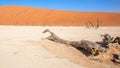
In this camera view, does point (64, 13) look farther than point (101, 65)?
Yes

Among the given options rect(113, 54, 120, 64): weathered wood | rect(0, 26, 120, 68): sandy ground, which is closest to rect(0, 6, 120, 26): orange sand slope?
rect(0, 26, 120, 68): sandy ground

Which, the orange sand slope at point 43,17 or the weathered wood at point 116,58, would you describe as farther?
the orange sand slope at point 43,17

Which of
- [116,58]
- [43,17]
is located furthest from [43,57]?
[43,17]

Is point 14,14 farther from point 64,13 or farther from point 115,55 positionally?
point 115,55

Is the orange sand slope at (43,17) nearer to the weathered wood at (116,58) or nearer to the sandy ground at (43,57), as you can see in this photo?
the sandy ground at (43,57)

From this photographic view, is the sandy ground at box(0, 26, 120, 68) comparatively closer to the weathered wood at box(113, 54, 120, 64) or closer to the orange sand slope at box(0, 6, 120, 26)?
the weathered wood at box(113, 54, 120, 64)

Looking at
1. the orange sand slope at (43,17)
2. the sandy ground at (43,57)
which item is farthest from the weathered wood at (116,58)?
the orange sand slope at (43,17)

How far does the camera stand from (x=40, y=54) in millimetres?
9414

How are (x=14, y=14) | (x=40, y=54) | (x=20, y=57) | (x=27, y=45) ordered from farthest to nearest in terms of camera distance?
(x=14, y=14) → (x=27, y=45) → (x=40, y=54) → (x=20, y=57)

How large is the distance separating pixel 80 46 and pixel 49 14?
71179 mm

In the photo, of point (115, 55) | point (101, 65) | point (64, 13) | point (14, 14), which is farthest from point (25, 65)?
point (64, 13)

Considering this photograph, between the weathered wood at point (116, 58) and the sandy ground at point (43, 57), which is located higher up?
the sandy ground at point (43, 57)

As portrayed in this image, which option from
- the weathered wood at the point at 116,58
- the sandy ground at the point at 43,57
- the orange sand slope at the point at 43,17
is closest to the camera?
the sandy ground at the point at 43,57

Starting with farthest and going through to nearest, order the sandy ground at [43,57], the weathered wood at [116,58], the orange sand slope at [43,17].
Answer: the orange sand slope at [43,17] < the weathered wood at [116,58] < the sandy ground at [43,57]
